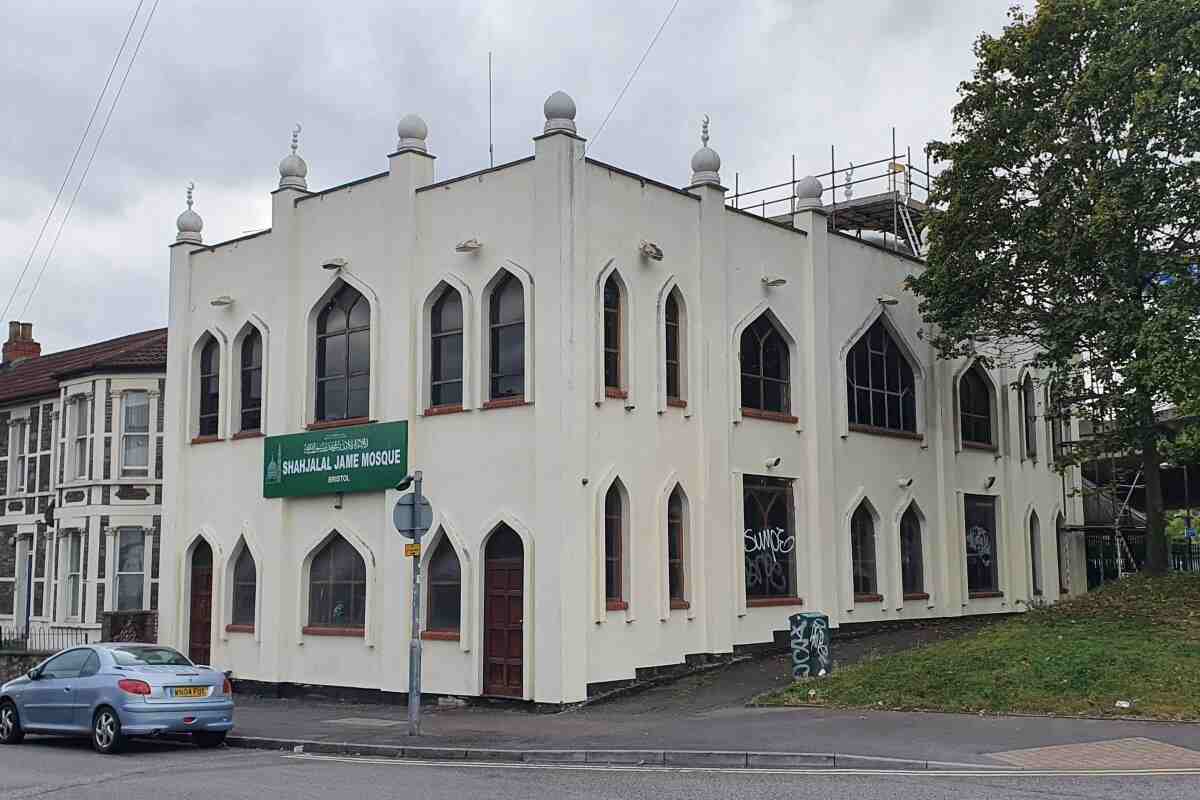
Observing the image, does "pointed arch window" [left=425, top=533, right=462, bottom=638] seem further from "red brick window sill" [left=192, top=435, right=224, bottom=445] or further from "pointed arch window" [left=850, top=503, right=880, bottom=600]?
"pointed arch window" [left=850, top=503, right=880, bottom=600]

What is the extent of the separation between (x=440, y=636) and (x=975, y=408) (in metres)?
13.9

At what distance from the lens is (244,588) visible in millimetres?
23453

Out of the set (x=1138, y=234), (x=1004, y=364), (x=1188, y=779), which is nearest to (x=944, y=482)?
(x=1004, y=364)

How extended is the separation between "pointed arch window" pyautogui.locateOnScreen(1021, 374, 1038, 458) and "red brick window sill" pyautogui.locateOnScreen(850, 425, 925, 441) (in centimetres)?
471

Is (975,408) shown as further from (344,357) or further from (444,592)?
(344,357)

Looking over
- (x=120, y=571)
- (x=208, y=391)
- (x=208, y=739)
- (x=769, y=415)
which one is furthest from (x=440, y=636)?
(x=120, y=571)

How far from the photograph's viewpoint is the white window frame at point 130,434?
28.3 metres

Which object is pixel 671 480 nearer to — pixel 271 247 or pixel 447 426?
pixel 447 426

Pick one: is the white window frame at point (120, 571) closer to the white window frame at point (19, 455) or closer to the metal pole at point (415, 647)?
Answer: the white window frame at point (19, 455)

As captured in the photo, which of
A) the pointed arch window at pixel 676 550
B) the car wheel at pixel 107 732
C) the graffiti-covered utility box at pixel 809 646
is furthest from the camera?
the pointed arch window at pixel 676 550

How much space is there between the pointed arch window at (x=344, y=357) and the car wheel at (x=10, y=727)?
713cm

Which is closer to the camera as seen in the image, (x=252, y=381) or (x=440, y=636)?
(x=440, y=636)

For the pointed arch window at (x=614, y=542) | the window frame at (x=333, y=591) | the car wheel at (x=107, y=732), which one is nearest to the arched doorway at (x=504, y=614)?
the pointed arch window at (x=614, y=542)

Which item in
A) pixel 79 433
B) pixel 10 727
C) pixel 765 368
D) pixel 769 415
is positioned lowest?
pixel 10 727
